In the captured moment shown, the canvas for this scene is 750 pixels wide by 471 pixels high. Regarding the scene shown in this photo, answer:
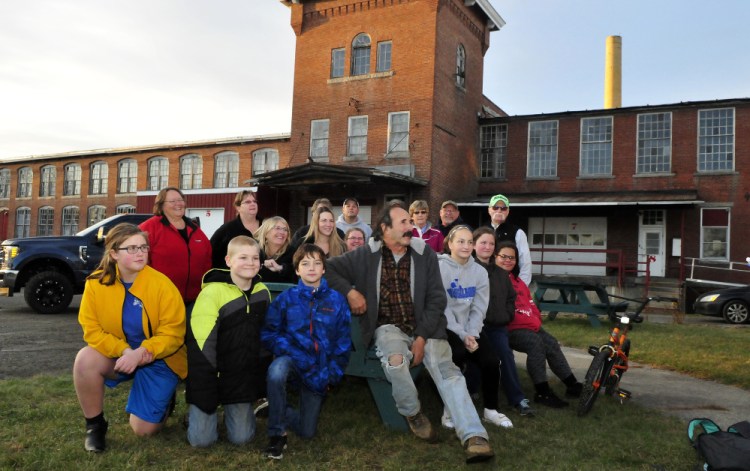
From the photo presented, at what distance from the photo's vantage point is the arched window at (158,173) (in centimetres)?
3378

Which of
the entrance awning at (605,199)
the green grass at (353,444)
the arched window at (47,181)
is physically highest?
the arched window at (47,181)

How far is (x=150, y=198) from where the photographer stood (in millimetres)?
21031

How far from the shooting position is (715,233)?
64.8ft

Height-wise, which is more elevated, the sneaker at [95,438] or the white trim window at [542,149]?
the white trim window at [542,149]

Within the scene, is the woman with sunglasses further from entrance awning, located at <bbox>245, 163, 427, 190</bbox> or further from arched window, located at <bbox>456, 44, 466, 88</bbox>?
arched window, located at <bbox>456, 44, 466, 88</bbox>

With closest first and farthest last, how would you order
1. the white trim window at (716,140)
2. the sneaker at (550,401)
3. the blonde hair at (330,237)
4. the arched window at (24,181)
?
the sneaker at (550,401)
the blonde hair at (330,237)
the white trim window at (716,140)
the arched window at (24,181)

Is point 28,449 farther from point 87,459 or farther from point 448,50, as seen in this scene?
point 448,50

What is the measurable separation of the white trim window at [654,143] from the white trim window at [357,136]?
10492 millimetres

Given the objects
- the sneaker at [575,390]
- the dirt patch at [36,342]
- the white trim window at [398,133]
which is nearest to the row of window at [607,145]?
the white trim window at [398,133]

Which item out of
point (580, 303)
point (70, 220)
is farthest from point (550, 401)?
point (70, 220)

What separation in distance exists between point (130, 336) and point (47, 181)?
1618 inches

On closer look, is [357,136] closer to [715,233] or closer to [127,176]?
[715,233]

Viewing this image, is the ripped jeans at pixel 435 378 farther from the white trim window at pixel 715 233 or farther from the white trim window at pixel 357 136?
the white trim window at pixel 715 233

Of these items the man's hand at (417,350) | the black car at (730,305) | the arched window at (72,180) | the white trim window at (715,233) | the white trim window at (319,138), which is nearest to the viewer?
the man's hand at (417,350)
